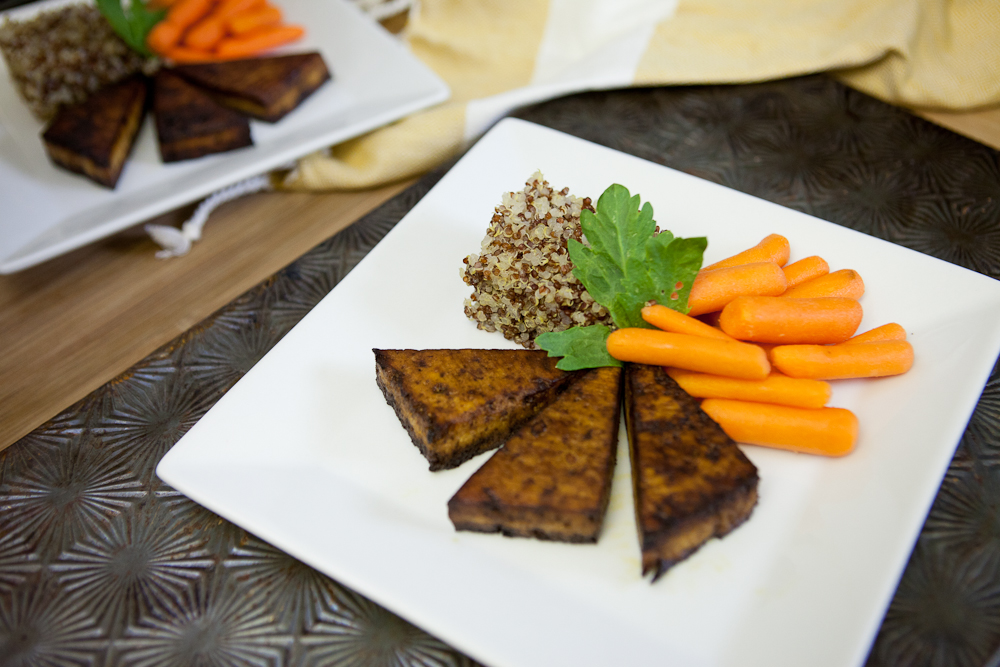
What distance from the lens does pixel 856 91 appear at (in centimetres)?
412

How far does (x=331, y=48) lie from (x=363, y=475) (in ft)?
10.6

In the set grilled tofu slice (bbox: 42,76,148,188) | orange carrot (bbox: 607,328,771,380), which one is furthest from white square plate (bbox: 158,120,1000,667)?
grilled tofu slice (bbox: 42,76,148,188)

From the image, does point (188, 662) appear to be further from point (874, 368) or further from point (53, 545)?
point (874, 368)

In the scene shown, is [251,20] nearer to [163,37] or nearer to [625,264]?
[163,37]

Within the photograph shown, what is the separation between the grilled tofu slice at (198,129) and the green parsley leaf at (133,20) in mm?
519

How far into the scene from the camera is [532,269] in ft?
8.61

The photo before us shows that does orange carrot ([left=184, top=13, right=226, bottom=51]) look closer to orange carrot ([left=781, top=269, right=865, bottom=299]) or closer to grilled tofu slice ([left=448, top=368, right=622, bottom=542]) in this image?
grilled tofu slice ([left=448, top=368, right=622, bottom=542])

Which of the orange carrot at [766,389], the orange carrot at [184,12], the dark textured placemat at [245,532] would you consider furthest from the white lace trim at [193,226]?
the orange carrot at [766,389]

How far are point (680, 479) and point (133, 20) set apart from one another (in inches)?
162

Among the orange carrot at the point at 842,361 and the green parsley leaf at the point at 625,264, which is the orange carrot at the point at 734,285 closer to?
the green parsley leaf at the point at 625,264

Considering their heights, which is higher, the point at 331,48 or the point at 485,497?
the point at 331,48

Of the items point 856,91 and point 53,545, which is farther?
point 856,91

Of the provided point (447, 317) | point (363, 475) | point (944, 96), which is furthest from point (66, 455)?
point (944, 96)

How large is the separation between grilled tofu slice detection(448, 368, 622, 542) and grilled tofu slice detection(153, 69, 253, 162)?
2.67m
